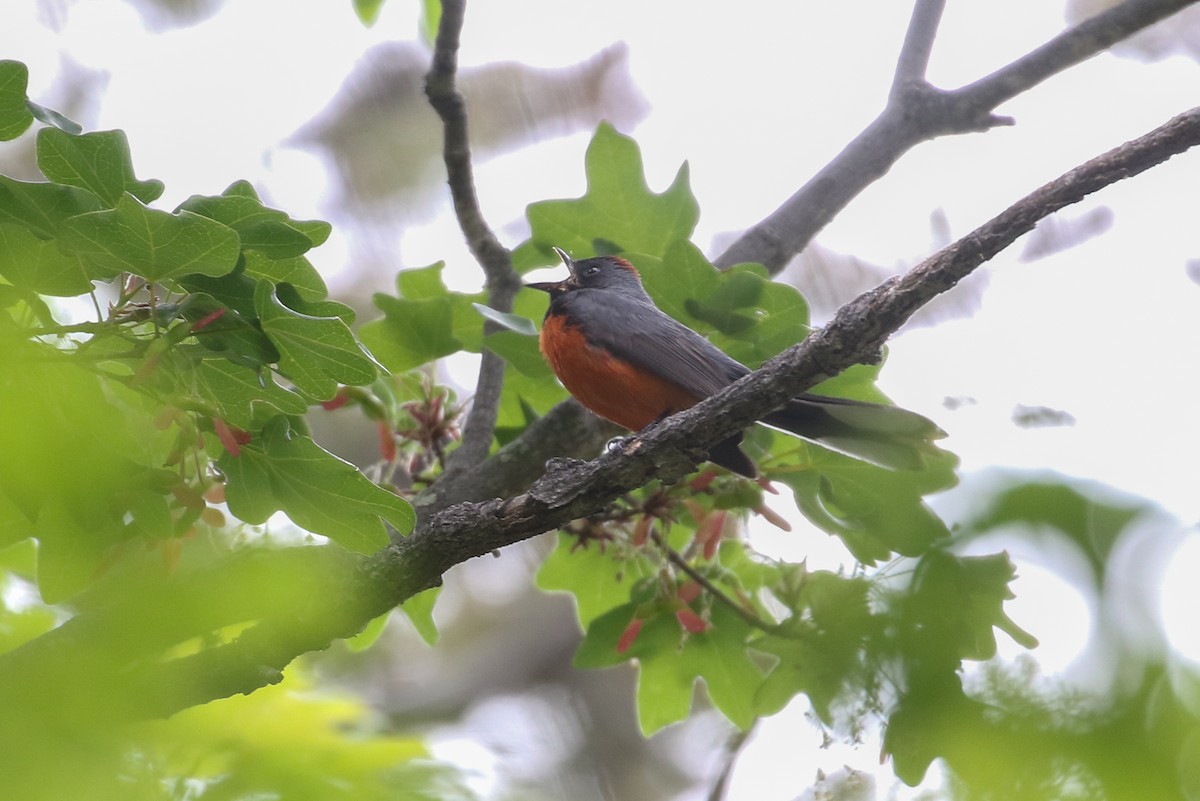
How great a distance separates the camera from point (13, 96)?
2.12 metres

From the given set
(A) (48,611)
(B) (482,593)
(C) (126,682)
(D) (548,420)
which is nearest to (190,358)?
(A) (48,611)

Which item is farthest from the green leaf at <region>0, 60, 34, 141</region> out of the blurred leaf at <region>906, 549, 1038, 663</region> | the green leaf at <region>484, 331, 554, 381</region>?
the blurred leaf at <region>906, 549, 1038, 663</region>

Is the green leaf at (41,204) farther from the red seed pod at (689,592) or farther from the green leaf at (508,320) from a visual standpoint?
the red seed pod at (689,592)

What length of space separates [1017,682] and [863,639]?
0.61 feet

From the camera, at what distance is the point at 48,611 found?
1.68m

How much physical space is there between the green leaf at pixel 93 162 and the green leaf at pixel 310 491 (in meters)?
0.59

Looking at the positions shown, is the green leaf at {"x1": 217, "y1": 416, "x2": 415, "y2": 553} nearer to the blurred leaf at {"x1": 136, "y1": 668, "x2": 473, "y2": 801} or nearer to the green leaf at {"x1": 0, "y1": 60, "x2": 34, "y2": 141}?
the green leaf at {"x1": 0, "y1": 60, "x2": 34, "y2": 141}

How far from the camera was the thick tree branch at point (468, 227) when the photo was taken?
11.9ft

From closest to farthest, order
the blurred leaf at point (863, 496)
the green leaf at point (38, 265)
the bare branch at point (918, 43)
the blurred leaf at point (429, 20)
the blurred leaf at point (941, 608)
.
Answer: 1. the blurred leaf at point (941, 608)
2. the green leaf at point (38, 265)
3. the blurred leaf at point (863, 496)
4. the blurred leaf at point (429, 20)
5. the bare branch at point (918, 43)

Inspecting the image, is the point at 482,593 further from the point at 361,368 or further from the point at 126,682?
the point at 126,682

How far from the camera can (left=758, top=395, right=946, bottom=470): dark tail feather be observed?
324 centimetres

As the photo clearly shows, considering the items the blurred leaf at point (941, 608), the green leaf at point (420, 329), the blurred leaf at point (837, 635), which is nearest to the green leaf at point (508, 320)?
the green leaf at point (420, 329)

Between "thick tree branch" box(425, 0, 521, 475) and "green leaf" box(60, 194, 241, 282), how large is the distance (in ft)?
4.77

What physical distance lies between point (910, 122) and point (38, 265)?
127 inches
